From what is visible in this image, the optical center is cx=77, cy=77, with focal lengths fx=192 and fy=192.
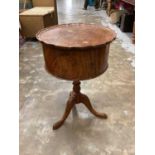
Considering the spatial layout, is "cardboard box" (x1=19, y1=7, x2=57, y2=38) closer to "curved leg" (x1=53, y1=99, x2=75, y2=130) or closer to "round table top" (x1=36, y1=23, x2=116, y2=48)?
"round table top" (x1=36, y1=23, x2=116, y2=48)

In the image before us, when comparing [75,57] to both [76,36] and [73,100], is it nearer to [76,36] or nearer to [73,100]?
[76,36]

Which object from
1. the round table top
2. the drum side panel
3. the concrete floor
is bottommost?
the concrete floor

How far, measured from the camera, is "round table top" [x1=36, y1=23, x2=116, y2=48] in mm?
1208

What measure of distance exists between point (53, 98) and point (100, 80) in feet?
2.07

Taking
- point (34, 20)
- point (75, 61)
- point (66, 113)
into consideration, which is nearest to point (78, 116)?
point (66, 113)

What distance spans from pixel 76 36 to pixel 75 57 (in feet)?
0.71

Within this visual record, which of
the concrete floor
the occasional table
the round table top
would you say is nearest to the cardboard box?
the concrete floor

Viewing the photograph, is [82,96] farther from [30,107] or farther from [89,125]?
[30,107]

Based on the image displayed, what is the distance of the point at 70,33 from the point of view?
1.40 meters

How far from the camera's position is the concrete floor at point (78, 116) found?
4.68 feet

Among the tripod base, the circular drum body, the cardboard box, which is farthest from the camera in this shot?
the cardboard box

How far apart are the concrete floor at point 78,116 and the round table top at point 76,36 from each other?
0.74 metres
